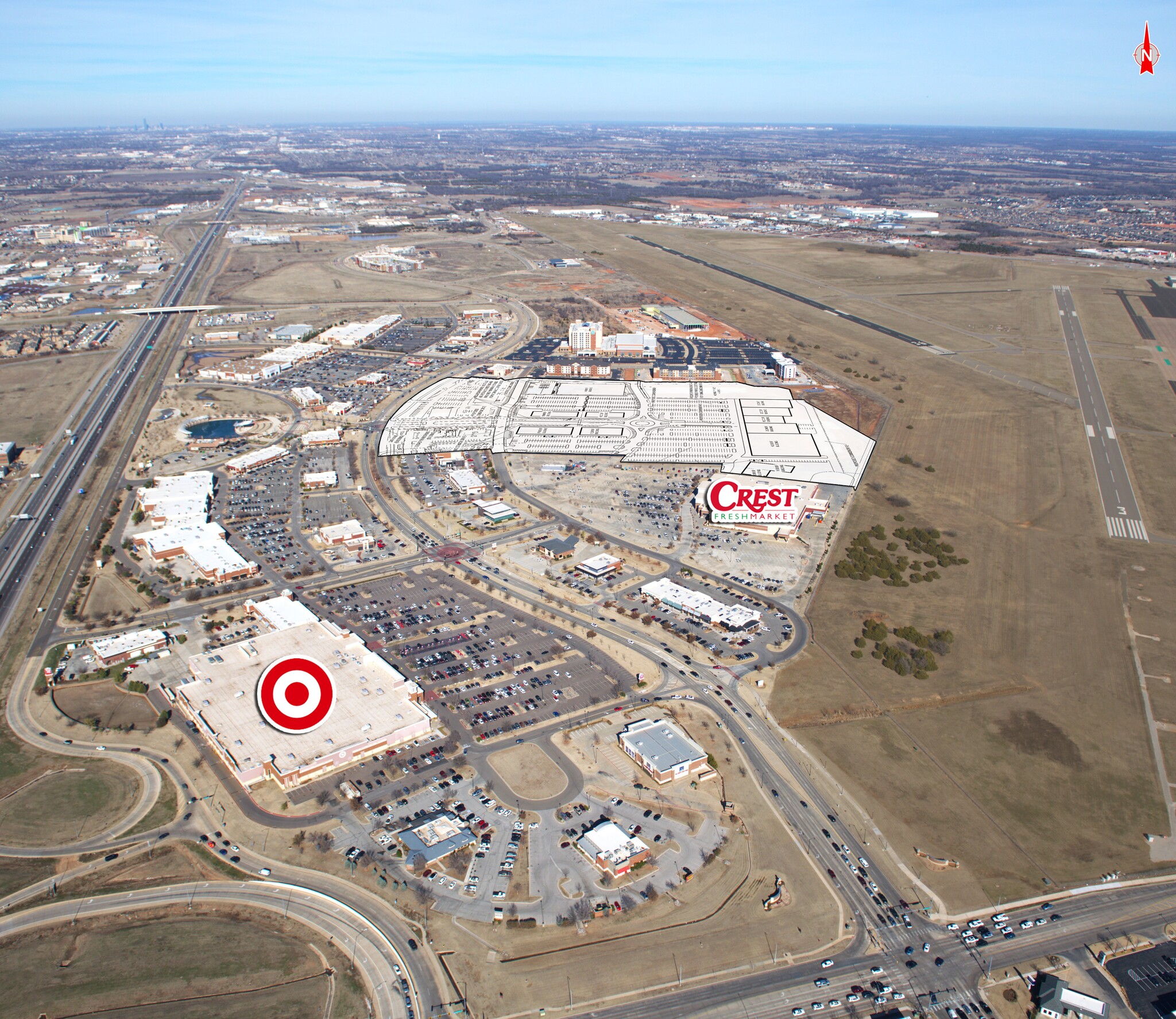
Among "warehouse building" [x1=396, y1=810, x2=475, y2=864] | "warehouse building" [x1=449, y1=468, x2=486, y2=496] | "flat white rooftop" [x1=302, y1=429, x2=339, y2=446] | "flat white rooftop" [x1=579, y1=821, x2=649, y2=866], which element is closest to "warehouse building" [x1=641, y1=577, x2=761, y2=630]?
"flat white rooftop" [x1=579, y1=821, x2=649, y2=866]

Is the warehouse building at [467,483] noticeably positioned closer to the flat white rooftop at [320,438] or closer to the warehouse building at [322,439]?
the warehouse building at [322,439]

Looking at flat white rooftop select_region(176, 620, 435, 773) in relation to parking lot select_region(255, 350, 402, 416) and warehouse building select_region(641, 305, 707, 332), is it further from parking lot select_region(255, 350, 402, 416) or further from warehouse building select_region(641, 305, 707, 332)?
warehouse building select_region(641, 305, 707, 332)

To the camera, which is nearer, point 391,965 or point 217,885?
point 391,965

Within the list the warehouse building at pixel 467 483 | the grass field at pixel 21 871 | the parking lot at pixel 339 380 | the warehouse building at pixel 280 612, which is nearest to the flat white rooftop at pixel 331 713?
the warehouse building at pixel 280 612

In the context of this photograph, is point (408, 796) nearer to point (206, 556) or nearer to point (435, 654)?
point (435, 654)

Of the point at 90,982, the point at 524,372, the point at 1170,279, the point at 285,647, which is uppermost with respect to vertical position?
the point at 1170,279

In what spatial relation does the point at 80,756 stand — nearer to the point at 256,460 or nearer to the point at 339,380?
the point at 256,460

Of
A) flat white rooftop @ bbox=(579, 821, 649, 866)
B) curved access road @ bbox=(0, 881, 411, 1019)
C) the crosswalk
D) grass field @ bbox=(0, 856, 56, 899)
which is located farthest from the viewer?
the crosswalk

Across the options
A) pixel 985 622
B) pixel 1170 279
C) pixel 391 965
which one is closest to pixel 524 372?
pixel 985 622
